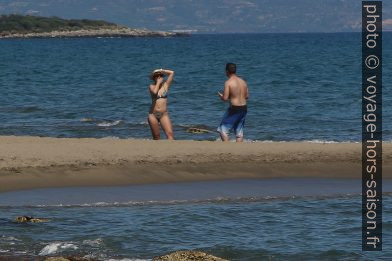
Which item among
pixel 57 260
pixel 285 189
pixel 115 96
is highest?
pixel 115 96

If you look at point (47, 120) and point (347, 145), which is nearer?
point (347, 145)

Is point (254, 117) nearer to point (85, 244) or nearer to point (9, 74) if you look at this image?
point (85, 244)

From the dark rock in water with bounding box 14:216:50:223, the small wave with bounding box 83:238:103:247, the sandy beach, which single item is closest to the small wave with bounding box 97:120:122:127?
the sandy beach

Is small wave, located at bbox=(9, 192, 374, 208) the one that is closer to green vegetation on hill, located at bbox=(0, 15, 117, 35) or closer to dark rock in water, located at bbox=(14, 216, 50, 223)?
dark rock in water, located at bbox=(14, 216, 50, 223)

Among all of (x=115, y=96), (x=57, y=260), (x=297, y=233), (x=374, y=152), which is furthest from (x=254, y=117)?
(x=57, y=260)

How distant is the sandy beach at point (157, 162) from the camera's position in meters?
14.6

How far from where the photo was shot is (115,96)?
35.5 m

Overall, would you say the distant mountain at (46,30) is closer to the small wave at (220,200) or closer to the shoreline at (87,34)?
the shoreline at (87,34)

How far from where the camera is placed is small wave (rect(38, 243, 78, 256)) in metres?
10.6

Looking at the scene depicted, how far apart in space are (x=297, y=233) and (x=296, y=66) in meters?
45.9

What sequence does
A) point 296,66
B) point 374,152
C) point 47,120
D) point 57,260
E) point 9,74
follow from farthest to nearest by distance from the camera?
point 296,66 → point 9,74 → point 47,120 → point 374,152 → point 57,260

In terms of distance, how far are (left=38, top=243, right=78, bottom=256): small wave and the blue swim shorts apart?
6100mm

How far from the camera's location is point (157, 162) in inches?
601

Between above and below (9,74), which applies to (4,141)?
below
